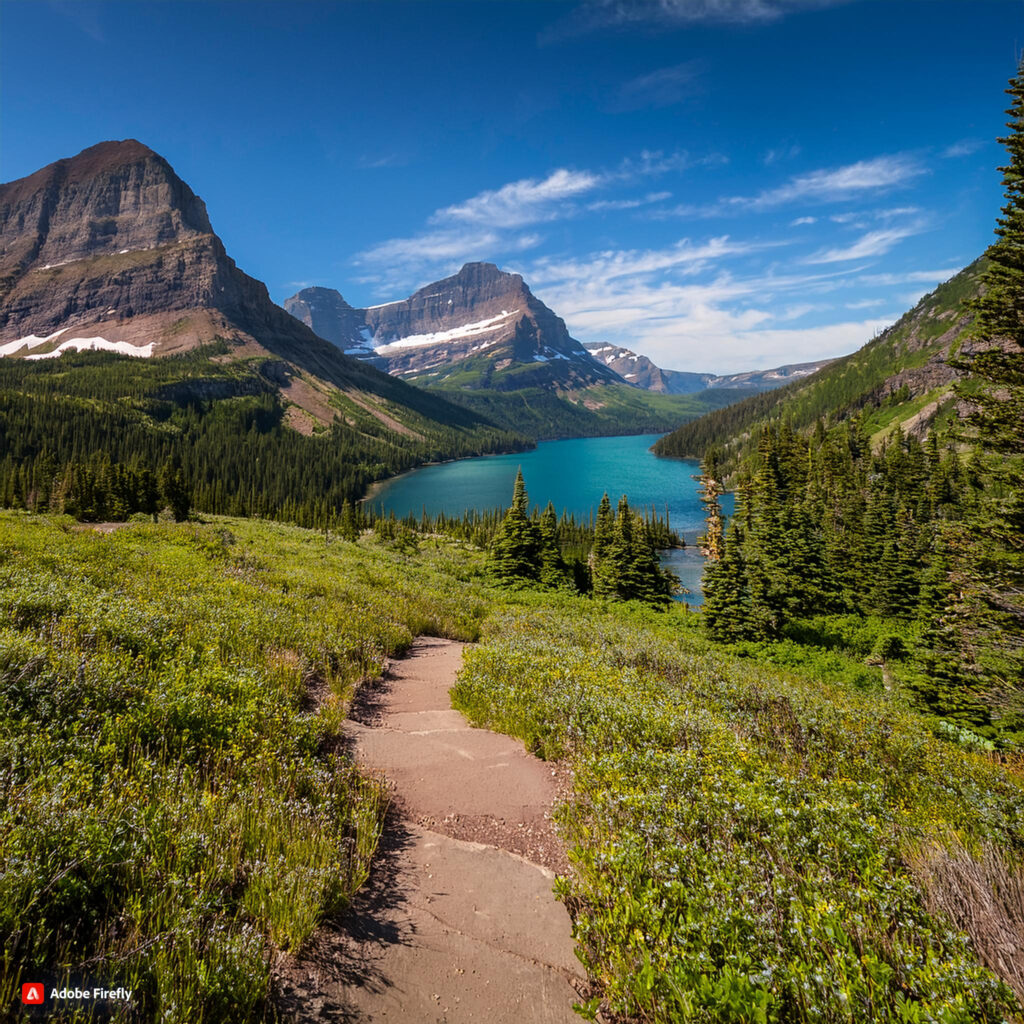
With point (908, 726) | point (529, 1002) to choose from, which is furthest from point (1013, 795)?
point (529, 1002)

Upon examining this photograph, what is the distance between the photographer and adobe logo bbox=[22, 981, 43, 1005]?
8.62 ft

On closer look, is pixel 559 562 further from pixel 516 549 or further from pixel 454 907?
pixel 454 907

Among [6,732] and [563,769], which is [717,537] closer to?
[563,769]

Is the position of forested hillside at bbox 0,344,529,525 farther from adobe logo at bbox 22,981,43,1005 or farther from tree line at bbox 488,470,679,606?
adobe logo at bbox 22,981,43,1005

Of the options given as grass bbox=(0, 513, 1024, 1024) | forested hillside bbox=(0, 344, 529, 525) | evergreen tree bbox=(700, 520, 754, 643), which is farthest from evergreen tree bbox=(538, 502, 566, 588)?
forested hillside bbox=(0, 344, 529, 525)

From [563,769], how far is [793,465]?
7107cm

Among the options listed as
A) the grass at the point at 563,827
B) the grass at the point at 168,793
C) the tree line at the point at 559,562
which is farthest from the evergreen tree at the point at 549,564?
the grass at the point at 563,827

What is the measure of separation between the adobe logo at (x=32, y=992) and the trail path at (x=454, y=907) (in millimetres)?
1392

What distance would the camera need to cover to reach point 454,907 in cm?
451

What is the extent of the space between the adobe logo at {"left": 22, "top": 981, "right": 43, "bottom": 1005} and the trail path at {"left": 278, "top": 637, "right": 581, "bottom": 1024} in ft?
4.57

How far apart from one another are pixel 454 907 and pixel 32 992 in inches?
117

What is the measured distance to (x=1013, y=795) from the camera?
6145 millimetres

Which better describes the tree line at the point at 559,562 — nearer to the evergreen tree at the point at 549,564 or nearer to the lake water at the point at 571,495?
the evergreen tree at the point at 549,564

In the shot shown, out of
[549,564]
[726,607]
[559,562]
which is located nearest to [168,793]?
[726,607]
